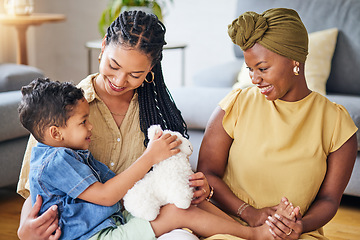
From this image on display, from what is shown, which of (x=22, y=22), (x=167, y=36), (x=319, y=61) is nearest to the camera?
(x=319, y=61)

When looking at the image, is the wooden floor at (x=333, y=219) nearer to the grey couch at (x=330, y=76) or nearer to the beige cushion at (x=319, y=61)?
A: the grey couch at (x=330, y=76)

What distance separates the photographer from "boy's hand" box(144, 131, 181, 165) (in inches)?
56.0

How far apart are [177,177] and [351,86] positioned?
185cm

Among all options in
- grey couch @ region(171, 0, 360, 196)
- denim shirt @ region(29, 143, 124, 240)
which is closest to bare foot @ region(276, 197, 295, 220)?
denim shirt @ region(29, 143, 124, 240)

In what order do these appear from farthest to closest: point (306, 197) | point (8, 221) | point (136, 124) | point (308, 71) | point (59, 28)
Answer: point (59, 28)
point (308, 71)
point (8, 221)
point (136, 124)
point (306, 197)

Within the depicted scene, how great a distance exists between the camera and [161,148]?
4.69ft

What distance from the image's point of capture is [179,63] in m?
4.58

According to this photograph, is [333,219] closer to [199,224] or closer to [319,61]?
[319,61]

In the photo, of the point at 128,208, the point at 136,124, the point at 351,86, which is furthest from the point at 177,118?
the point at 351,86

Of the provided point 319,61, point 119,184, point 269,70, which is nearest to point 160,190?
point 119,184

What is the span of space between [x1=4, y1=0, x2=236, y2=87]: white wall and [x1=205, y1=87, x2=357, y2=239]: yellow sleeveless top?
272cm

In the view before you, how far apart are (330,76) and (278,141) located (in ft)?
5.18

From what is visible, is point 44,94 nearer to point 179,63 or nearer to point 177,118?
point 177,118

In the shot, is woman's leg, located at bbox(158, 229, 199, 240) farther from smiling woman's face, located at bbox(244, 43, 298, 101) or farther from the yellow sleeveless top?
smiling woman's face, located at bbox(244, 43, 298, 101)
